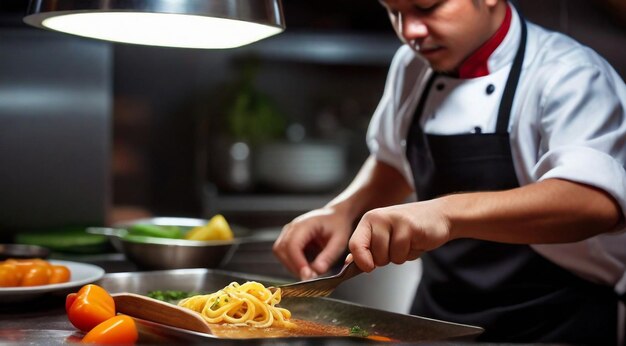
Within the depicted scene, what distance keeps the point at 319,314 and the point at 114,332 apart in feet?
1.65

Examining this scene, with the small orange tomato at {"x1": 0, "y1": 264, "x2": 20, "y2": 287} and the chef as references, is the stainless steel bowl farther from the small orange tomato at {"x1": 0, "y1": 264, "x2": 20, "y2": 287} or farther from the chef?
the small orange tomato at {"x1": 0, "y1": 264, "x2": 20, "y2": 287}

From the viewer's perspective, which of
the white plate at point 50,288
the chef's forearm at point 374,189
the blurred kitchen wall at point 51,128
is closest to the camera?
the white plate at point 50,288

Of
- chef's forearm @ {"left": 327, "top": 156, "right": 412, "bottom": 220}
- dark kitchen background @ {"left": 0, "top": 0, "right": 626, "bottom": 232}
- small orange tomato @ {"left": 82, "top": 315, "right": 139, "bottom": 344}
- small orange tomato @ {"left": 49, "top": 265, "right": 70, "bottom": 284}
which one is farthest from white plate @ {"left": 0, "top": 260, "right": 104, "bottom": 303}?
dark kitchen background @ {"left": 0, "top": 0, "right": 626, "bottom": 232}

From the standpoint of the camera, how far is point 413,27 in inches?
75.5

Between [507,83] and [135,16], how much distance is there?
867 millimetres

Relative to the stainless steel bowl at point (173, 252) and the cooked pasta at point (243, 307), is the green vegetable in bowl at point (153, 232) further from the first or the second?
the cooked pasta at point (243, 307)

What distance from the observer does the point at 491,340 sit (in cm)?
200

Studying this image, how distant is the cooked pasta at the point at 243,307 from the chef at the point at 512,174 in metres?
0.30

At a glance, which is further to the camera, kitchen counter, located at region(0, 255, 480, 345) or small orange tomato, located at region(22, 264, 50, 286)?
small orange tomato, located at region(22, 264, 50, 286)

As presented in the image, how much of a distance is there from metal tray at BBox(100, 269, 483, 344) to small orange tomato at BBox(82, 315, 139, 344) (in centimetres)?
5

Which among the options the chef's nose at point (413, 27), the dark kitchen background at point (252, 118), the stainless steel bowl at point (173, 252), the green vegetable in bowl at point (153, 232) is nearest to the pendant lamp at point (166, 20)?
the chef's nose at point (413, 27)

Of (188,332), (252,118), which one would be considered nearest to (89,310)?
(188,332)

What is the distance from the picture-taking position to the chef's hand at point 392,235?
4.85 feet

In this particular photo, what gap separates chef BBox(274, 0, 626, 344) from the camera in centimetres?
169
